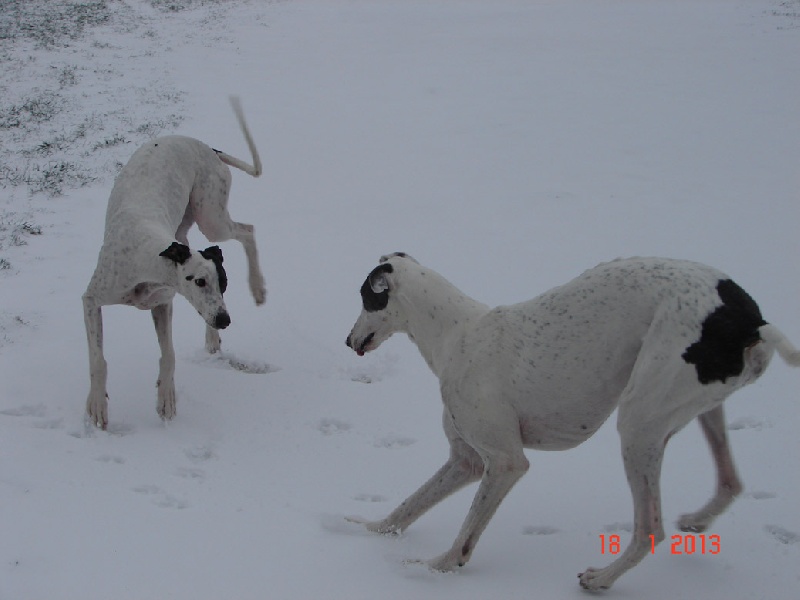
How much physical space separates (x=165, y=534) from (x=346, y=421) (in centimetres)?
184

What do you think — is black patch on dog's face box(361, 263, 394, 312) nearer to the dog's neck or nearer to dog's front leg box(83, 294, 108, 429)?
the dog's neck

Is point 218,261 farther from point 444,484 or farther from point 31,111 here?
point 31,111

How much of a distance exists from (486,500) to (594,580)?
0.57 meters

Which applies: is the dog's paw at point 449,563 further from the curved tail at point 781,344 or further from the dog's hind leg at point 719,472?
the curved tail at point 781,344

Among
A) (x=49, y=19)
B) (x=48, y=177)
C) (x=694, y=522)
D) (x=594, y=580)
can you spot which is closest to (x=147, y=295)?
(x=594, y=580)

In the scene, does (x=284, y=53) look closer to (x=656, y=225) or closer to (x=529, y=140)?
(x=529, y=140)

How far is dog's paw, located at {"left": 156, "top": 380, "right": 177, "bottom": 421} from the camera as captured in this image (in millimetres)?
5457

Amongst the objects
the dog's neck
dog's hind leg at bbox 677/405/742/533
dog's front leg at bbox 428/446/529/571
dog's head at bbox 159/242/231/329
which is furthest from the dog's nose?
dog's hind leg at bbox 677/405/742/533

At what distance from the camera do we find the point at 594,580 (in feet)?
11.7

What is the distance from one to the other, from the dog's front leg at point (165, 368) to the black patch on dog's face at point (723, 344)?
347 cm

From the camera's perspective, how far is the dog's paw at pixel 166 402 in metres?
5.46

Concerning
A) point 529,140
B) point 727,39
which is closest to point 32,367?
point 529,140

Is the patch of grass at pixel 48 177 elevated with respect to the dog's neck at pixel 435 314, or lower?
lower
